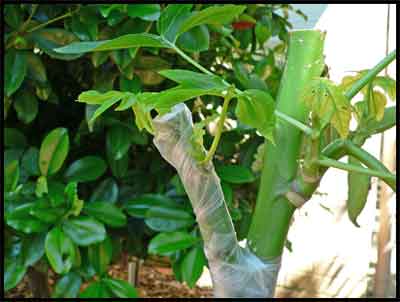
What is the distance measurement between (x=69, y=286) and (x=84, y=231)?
0.10 meters

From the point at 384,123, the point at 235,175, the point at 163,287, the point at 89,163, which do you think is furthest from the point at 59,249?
the point at 163,287

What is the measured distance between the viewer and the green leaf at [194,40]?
0.63 metres

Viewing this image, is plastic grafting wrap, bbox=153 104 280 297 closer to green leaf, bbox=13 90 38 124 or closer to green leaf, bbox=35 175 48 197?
green leaf, bbox=35 175 48 197

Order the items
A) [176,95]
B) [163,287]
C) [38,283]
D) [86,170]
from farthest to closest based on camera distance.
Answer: [163,287] → [38,283] → [86,170] → [176,95]

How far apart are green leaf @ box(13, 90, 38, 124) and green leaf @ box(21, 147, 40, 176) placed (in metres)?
0.05

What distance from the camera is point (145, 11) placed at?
2.05ft

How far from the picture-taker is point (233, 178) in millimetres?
724

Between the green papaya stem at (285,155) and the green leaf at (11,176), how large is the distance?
1.12 ft

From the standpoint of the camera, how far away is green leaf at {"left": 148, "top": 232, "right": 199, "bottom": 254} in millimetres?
628

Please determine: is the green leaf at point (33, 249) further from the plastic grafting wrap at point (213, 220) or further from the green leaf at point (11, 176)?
the plastic grafting wrap at point (213, 220)

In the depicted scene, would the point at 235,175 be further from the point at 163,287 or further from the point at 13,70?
the point at 163,287

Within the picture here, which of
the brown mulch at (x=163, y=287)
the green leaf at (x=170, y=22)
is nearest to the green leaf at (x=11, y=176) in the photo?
the green leaf at (x=170, y=22)

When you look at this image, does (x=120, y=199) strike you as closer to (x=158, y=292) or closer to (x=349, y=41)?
(x=158, y=292)

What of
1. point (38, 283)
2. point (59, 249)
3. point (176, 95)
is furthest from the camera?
point (38, 283)
